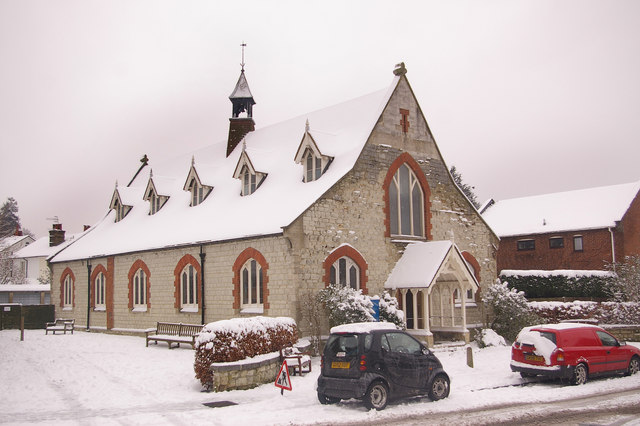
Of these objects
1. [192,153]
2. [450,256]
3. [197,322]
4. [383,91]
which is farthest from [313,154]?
[192,153]

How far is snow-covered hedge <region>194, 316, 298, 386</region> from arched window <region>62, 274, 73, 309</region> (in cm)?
2263

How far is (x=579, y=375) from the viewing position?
15.2 metres

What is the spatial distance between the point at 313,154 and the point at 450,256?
6.38 meters

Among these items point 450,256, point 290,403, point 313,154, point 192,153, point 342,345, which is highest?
point 192,153

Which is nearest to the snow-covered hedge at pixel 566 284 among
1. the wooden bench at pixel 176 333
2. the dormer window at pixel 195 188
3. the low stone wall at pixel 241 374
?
the dormer window at pixel 195 188

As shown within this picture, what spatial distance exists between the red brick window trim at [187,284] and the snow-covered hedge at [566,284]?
1541 cm

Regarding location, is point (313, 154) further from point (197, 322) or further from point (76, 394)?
point (76, 394)

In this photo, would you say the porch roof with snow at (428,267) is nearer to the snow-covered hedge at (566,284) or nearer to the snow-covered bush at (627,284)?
the snow-covered hedge at (566,284)

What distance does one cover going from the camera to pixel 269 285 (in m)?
21.3

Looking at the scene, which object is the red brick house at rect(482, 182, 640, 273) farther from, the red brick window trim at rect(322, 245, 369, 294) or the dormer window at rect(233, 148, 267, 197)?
the dormer window at rect(233, 148, 267, 197)

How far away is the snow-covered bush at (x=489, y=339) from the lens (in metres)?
22.5

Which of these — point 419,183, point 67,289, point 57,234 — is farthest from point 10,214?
point 419,183

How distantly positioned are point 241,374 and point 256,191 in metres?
11.5

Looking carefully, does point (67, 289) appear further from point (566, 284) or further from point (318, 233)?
point (566, 284)
